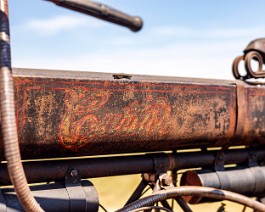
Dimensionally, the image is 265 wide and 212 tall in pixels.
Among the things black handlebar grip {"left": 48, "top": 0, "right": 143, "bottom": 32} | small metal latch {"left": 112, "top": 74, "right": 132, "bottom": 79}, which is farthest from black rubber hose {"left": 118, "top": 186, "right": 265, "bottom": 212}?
black handlebar grip {"left": 48, "top": 0, "right": 143, "bottom": 32}

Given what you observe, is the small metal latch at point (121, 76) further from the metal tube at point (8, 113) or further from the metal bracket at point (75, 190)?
the metal tube at point (8, 113)

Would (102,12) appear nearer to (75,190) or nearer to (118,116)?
(118,116)

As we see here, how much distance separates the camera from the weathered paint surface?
1.93 metres

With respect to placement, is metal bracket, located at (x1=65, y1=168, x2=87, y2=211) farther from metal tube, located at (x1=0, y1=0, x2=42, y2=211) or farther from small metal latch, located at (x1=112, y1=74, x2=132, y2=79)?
metal tube, located at (x1=0, y1=0, x2=42, y2=211)

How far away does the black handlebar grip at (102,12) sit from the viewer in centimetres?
121

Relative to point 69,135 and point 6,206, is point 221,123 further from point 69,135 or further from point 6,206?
point 6,206

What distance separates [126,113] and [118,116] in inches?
2.0

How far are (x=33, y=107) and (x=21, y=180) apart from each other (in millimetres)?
538

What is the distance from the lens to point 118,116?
7.08ft

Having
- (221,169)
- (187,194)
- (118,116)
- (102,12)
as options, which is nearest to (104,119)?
(118,116)

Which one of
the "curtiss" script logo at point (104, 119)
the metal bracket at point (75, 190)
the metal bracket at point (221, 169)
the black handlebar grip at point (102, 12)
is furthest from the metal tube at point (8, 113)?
the metal bracket at point (221, 169)

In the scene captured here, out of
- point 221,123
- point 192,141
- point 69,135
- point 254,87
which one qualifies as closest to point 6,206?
point 69,135

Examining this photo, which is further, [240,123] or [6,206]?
[240,123]

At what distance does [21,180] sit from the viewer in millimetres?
1430
